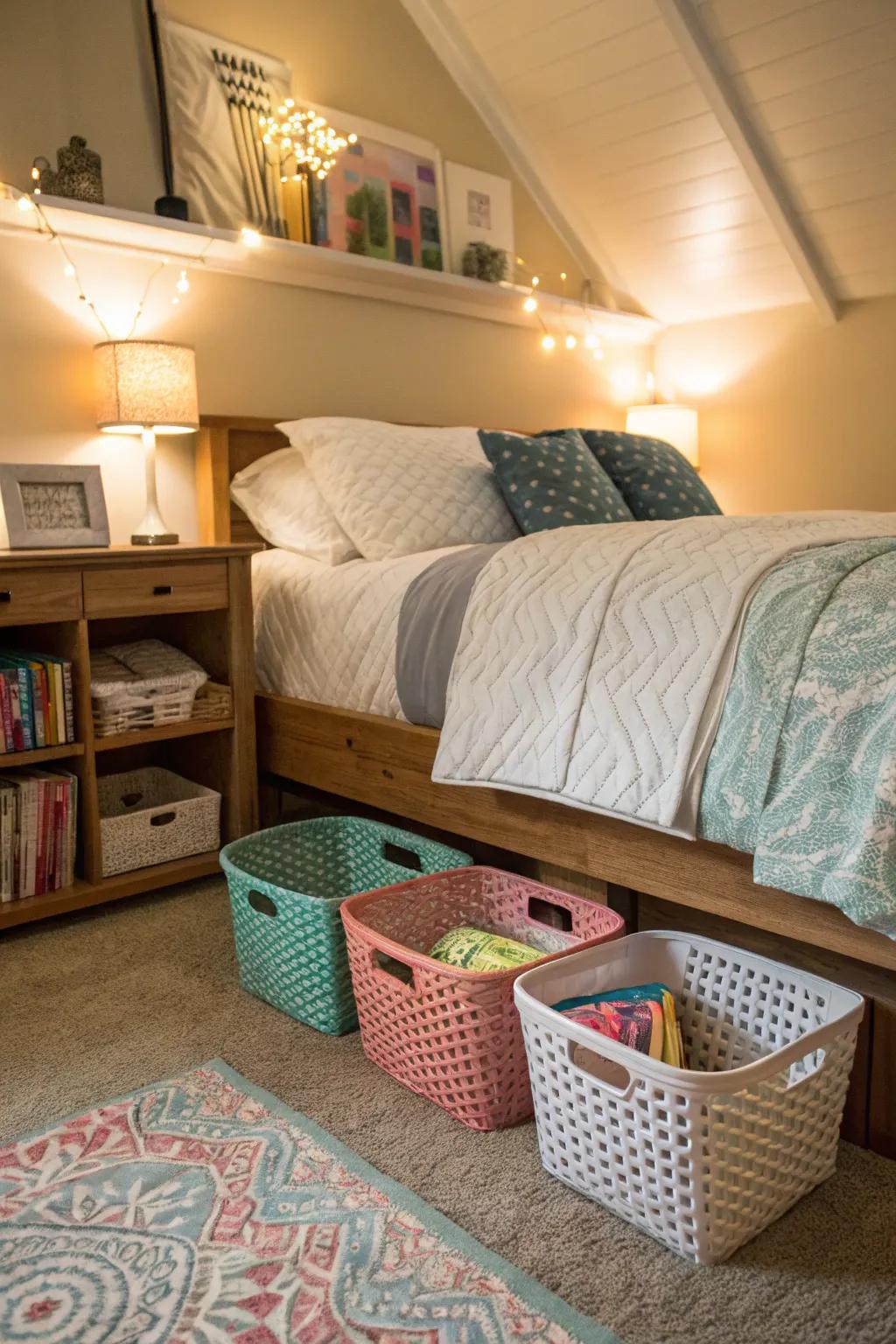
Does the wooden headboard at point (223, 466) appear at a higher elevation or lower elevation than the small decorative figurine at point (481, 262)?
lower

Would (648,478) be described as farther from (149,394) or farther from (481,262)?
(149,394)

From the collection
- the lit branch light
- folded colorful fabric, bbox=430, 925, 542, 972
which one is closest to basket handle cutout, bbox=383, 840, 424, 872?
folded colorful fabric, bbox=430, 925, 542, 972

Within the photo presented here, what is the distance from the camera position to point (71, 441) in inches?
104

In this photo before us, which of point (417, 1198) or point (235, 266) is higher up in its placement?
point (235, 266)

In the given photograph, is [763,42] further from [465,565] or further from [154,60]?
[465,565]

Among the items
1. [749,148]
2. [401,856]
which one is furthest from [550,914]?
[749,148]

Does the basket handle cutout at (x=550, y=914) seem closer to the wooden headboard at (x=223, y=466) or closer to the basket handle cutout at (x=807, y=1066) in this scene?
the basket handle cutout at (x=807, y=1066)

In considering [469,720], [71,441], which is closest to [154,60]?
[71,441]

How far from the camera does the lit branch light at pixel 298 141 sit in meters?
2.98

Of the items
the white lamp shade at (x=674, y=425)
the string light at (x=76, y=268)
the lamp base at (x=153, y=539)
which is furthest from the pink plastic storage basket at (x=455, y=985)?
the white lamp shade at (x=674, y=425)

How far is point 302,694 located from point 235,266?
1225 millimetres

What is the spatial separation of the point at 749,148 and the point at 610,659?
2290 mm

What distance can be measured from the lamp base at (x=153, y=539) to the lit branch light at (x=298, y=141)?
1.15 m

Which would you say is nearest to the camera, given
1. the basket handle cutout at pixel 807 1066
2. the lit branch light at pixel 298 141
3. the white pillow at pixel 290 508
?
the basket handle cutout at pixel 807 1066
